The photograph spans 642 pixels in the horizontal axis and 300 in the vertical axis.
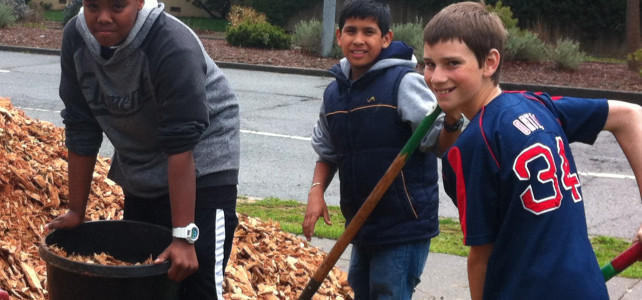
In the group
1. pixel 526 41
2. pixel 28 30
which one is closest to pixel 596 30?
pixel 526 41

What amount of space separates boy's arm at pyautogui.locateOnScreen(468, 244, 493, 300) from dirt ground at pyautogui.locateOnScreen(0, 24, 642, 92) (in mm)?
13699

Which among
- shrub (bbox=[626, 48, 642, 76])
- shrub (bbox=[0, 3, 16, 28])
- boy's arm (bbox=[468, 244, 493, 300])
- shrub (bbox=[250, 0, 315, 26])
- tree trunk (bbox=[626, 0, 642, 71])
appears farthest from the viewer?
shrub (bbox=[250, 0, 315, 26])

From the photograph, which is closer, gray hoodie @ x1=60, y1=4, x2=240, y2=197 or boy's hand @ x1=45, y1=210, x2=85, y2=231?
gray hoodie @ x1=60, y1=4, x2=240, y2=197

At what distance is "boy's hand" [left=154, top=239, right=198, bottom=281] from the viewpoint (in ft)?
10.2

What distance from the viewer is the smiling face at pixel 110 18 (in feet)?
10.3

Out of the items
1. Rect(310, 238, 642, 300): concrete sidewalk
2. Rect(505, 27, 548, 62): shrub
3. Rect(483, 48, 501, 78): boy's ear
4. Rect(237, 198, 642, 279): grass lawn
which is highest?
Rect(483, 48, 501, 78): boy's ear

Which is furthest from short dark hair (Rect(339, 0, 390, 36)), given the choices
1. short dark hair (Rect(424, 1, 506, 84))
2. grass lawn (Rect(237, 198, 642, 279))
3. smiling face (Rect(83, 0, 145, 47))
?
grass lawn (Rect(237, 198, 642, 279))

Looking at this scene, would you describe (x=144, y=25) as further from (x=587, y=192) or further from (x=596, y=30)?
(x=596, y=30)

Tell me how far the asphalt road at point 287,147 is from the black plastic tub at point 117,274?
4.22 metres

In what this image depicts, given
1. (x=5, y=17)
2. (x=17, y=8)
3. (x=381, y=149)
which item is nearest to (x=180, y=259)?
(x=381, y=149)

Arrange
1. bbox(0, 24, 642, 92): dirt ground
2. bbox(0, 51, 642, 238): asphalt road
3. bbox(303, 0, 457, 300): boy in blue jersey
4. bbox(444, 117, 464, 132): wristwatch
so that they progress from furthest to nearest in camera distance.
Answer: bbox(0, 24, 642, 92): dirt ground → bbox(0, 51, 642, 238): asphalt road → bbox(303, 0, 457, 300): boy in blue jersey → bbox(444, 117, 464, 132): wristwatch

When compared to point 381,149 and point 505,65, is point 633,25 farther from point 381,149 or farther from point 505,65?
point 381,149

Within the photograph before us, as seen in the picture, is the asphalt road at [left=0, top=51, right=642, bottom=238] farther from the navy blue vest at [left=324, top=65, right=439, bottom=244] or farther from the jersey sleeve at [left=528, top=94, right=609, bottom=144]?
the jersey sleeve at [left=528, top=94, right=609, bottom=144]

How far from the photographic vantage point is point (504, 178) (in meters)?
2.50
